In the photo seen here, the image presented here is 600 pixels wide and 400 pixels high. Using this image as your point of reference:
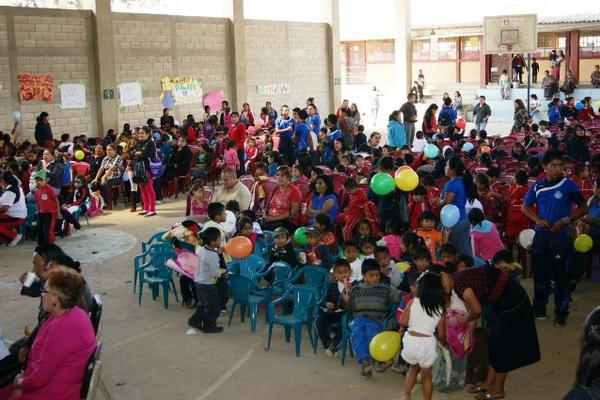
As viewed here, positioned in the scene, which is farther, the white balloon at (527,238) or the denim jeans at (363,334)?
the white balloon at (527,238)

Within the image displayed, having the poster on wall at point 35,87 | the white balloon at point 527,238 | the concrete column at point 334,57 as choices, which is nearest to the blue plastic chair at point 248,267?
the white balloon at point 527,238

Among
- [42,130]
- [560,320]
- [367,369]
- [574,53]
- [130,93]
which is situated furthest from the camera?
[574,53]

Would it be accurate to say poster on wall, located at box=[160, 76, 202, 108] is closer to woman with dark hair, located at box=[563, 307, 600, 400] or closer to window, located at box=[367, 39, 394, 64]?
window, located at box=[367, 39, 394, 64]

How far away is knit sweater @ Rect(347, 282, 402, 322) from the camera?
6.84 m

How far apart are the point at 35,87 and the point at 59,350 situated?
1490 cm

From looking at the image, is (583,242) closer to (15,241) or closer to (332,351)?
(332,351)

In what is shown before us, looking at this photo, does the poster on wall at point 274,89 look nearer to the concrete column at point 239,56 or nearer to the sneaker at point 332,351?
the concrete column at point 239,56

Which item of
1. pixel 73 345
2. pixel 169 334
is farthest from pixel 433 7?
pixel 73 345

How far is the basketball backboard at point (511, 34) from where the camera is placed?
24438mm

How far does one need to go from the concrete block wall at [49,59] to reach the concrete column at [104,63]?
0.66 feet

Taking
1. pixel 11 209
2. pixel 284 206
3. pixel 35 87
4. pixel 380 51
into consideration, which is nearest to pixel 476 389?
pixel 284 206

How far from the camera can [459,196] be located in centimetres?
902

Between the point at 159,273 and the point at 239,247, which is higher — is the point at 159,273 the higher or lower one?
the lower one

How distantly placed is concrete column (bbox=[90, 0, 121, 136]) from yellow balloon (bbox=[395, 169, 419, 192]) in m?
12.0
